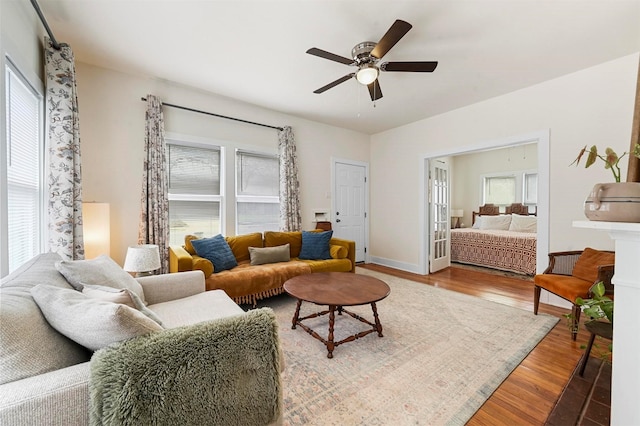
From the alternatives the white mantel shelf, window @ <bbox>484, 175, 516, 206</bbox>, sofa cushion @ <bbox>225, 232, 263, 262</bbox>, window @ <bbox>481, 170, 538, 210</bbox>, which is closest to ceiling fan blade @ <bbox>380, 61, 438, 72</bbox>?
the white mantel shelf

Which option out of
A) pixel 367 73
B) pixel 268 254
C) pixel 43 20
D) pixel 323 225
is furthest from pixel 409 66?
pixel 43 20

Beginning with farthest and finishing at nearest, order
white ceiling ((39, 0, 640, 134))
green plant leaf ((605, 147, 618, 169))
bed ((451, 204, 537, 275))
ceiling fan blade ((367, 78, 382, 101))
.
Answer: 1. bed ((451, 204, 537, 275))
2. ceiling fan blade ((367, 78, 382, 101))
3. white ceiling ((39, 0, 640, 134))
4. green plant leaf ((605, 147, 618, 169))

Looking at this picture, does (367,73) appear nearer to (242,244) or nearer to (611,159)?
(611,159)

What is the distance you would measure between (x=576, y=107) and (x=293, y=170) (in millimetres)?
3601

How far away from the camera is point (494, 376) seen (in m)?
1.75

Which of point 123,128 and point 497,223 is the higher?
point 123,128

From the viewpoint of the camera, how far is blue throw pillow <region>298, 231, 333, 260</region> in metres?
3.56

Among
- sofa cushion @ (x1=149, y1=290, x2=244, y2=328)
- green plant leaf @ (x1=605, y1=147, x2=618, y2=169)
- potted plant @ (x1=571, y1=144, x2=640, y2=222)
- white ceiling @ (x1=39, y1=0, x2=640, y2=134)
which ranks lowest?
sofa cushion @ (x1=149, y1=290, x2=244, y2=328)

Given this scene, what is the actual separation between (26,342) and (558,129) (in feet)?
15.0

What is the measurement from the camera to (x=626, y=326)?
3.50ft

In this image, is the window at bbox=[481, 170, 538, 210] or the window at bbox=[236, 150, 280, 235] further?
the window at bbox=[481, 170, 538, 210]

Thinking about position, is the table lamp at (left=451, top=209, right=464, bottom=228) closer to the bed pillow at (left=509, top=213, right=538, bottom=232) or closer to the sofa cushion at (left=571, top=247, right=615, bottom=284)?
the bed pillow at (left=509, top=213, right=538, bottom=232)

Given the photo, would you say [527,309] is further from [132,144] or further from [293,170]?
[132,144]

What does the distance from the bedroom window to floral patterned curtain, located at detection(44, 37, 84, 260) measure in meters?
1.14
